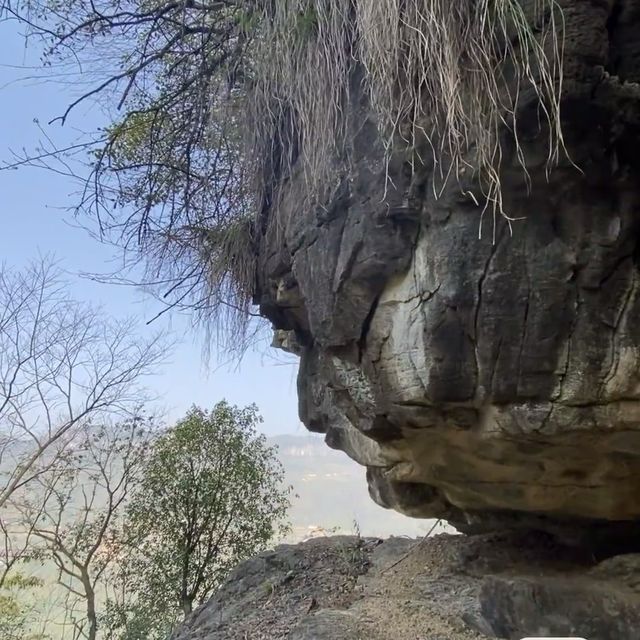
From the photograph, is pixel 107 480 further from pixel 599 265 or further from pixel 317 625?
pixel 599 265

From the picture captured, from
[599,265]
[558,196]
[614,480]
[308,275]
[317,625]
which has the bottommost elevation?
[317,625]

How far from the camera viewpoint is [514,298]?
204 cm

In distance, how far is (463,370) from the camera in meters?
2.16

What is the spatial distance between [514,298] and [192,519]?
13.6 ft

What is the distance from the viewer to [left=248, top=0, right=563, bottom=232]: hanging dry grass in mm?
1875

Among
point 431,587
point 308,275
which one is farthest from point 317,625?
point 308,275

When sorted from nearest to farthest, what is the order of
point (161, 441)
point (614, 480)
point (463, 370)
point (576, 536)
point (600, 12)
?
1. point (600, 12)
2. point (463, 370)
3. point (614, 480)
4. point (576, 536)
5. point (161, 441)

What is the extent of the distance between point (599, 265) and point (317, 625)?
74.4 inches

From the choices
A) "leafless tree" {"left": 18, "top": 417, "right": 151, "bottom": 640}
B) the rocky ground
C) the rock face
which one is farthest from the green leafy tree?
the rock face

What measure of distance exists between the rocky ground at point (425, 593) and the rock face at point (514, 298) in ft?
1.30

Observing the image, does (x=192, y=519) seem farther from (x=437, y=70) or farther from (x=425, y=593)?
(x=437, y=70)

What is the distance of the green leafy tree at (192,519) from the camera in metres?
5.20

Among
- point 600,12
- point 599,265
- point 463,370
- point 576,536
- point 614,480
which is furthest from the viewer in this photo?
point 576,536

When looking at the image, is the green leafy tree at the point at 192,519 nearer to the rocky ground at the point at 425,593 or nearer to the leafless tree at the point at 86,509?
the leafless tree at the point at 86,509
